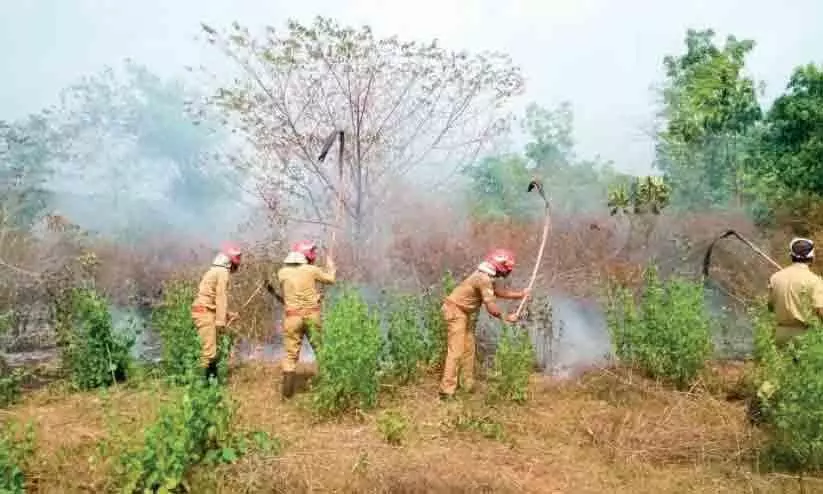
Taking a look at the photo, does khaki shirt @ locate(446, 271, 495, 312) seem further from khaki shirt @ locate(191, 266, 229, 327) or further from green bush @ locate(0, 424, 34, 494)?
green bush @ locate(0, 424, 34, 494)

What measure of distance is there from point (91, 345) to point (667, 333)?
253 inches

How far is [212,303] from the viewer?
341 inches

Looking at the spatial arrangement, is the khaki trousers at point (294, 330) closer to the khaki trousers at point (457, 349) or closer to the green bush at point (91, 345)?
the khaki trousers at point (457, 349)

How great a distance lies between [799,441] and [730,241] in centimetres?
1153

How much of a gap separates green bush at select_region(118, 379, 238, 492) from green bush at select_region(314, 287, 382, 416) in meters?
1.78

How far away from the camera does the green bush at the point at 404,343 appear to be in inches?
331

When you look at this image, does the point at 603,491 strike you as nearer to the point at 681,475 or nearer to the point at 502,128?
the point at 681,475

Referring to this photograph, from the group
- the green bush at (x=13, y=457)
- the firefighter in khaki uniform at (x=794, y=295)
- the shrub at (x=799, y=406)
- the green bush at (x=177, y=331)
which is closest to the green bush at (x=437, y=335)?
the green bush at (x=177, y=331)

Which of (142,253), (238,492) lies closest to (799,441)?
(238,492)

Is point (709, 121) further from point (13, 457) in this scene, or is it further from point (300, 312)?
point (13, 457)

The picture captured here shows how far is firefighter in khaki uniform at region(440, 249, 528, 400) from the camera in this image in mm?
8172

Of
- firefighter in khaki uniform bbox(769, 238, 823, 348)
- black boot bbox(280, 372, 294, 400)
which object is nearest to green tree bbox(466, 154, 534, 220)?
black boot bbox(280, 372, 294, 400)

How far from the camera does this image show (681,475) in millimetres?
6156

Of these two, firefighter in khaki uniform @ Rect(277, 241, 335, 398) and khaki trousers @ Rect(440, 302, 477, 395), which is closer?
khaki trousers @ Rect(440, 302, 477, 395)
